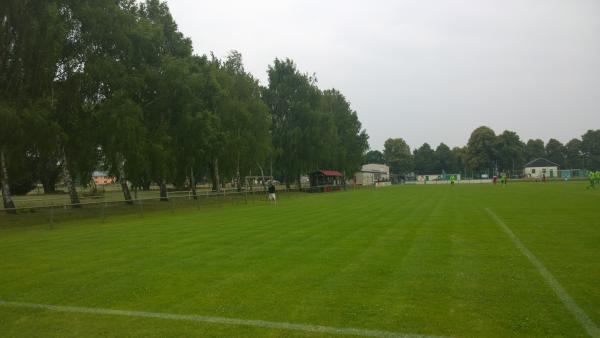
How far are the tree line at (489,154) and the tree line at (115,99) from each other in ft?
259

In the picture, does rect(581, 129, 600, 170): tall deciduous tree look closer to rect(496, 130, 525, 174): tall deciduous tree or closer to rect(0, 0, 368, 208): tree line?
rect(496, 130, 525, 174): tall deciduous tree

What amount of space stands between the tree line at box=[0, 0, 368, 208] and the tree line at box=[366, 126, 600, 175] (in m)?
79.0

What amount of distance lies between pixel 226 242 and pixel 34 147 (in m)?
19.0

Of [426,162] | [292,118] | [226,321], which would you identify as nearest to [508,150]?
[426,162]

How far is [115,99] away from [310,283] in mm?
23540

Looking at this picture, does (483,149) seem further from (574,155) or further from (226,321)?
(226,321)

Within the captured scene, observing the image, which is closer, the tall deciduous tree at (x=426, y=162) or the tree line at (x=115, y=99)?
the tree line at (x=115, y=99)

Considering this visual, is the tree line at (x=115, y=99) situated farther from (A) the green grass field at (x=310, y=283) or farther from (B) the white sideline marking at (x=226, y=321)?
(B) the white sideline marking at (x=226, y=321)

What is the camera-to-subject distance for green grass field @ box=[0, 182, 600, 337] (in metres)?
5.39

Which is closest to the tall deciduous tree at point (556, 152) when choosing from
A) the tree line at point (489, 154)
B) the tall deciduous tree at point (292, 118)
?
the tree line at point (489, 154)

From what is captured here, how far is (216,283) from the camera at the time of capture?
296 inches

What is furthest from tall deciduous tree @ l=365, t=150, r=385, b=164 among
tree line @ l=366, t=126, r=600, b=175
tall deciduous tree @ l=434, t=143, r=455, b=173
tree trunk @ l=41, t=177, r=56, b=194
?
tree trunk @ l=41, t=177, r=56, b=194

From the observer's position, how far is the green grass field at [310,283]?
5.39 metres

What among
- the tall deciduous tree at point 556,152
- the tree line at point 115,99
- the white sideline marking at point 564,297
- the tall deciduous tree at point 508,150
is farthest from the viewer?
the tall deciduous tree at point 556,152
